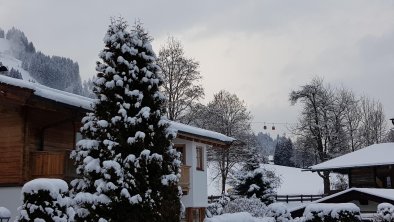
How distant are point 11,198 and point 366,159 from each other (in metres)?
26.7

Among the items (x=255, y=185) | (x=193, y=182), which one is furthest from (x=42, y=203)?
(x=255, y=185)

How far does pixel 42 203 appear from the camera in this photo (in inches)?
414

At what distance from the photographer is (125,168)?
38.7ft

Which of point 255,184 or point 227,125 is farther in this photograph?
point 227,125

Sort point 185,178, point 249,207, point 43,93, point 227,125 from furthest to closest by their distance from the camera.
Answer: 1. point 227,125
2. point 249,207
3. point 185,178
4. point 43,93

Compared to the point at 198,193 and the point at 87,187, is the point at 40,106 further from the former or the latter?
the point at 198,193

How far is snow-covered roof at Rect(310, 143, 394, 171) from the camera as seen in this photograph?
3547 centimetres

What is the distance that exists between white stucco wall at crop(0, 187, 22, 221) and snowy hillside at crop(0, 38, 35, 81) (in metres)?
104

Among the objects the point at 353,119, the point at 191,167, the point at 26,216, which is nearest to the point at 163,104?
the point at 26,216

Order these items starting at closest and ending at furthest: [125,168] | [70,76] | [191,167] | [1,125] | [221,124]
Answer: [125,168] → [1,125] → [191,167] → [221,124] → [70,76]

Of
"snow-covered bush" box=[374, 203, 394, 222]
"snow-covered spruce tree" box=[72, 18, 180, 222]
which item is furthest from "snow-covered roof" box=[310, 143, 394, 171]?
Result: "snow-covered spruce tree" box=[72, 18, 180, 222]

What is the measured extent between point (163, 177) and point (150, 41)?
3560 millimetres

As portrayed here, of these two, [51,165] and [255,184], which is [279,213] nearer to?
[255,184]

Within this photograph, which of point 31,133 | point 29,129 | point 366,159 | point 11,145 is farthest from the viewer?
point 366,159
